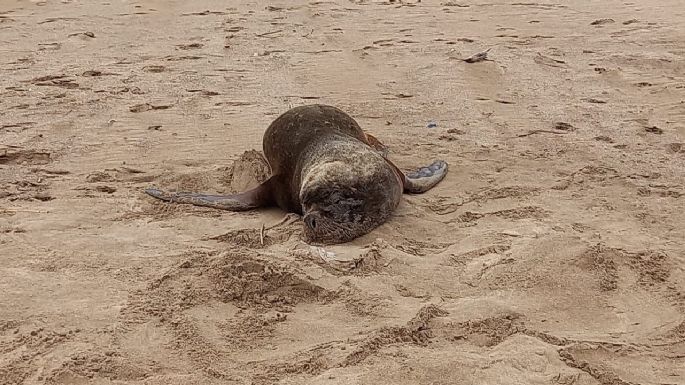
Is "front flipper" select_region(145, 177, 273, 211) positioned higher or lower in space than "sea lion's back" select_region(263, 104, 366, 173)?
lower

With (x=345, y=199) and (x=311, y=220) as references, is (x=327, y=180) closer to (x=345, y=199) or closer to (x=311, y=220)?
(x=345, y=199)

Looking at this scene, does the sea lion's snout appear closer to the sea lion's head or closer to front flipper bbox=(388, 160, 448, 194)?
the sea lion's head

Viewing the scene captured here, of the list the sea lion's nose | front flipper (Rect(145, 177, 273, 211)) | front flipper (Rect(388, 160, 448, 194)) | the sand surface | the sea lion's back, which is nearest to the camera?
the sand surface

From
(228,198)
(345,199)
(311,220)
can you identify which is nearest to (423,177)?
(345,199)

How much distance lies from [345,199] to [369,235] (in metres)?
0.22

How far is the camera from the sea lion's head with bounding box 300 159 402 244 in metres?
3.94

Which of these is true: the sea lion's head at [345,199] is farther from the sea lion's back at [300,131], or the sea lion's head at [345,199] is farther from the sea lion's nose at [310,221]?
the sea lion's back at [300,131]

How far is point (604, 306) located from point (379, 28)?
19.0ft

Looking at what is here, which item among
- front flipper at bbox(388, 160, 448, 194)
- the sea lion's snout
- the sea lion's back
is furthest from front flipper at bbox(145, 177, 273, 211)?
front flipper at bbox(388, 160, 448, 194)

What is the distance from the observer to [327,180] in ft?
13.4

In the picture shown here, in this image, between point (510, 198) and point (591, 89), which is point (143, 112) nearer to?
point (510, 198)

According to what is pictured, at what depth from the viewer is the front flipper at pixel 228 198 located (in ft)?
14.3

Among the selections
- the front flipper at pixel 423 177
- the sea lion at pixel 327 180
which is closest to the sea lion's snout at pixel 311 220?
the sea lion at pixel 327 180

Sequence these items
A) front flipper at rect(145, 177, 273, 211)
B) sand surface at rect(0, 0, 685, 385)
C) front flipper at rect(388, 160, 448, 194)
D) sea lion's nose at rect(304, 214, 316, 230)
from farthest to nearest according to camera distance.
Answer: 1. front flipper at rect(388, 160, 448, 194)
2. front flipper at rect(145, 177, 273, 211)
3. sea lion's nose at rect(304, 214, 316, 230)
4. sand surface at rect(0, 0, 685, 385)
